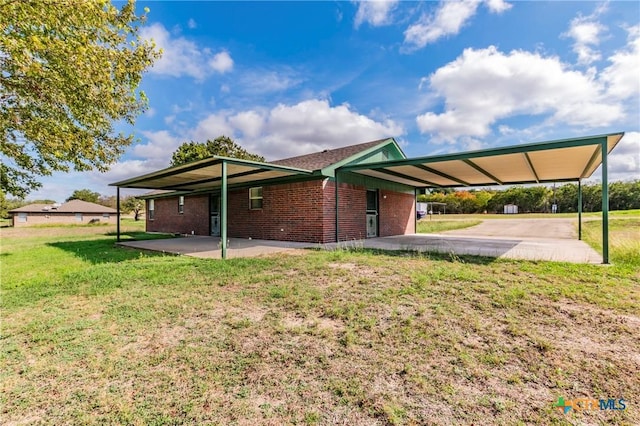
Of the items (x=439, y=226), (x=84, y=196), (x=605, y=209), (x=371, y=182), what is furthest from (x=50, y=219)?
(x=605, y=209)

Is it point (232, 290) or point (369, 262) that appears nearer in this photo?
point (232, 290)

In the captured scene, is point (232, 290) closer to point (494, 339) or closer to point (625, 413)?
point (494, 339)

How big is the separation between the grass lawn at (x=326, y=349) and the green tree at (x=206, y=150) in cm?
3050

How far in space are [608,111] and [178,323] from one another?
49.5 ft

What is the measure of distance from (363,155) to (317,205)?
346 cm

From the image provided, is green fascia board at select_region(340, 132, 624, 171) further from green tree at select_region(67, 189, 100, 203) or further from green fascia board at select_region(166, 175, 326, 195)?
green tree at select_region(67, 189, 100, 203)

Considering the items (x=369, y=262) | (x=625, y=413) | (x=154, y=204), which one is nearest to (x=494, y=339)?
(x=625, y=413)

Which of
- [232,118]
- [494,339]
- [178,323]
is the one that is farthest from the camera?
[232,118]

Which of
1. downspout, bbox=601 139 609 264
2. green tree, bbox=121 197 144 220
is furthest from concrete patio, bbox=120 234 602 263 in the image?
green tree, bbox=121 197 144 220

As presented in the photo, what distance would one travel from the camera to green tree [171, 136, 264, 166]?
110 feet

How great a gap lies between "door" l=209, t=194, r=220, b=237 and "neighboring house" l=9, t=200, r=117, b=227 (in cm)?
3765

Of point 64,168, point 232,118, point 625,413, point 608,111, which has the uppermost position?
point 232,118

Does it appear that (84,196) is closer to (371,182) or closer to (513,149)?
(371,182)

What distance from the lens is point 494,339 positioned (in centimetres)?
309
